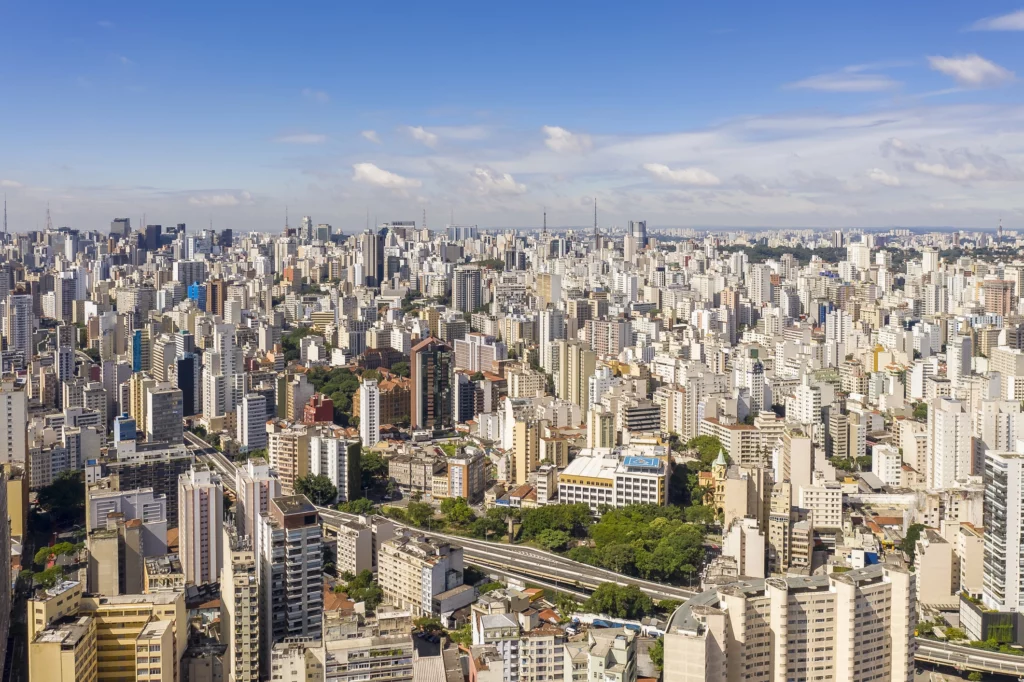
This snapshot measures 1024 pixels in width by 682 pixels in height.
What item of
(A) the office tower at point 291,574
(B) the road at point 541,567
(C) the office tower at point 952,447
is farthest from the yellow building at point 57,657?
(C) the office tower at point 952,447

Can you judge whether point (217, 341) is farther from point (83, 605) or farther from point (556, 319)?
point (83, 605)

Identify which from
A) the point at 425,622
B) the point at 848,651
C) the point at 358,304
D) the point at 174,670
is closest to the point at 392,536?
the point at 425,622

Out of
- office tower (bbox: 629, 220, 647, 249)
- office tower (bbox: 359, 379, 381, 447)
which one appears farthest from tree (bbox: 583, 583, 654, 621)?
office tower (bbox: 629, 220, 647, 249)

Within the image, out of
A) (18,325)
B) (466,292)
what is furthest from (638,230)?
(18,325)

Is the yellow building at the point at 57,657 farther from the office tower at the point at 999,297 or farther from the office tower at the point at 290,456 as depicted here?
the office tower at the point at 999,297

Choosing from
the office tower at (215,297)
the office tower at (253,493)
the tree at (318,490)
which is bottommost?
the tree at (318,490)

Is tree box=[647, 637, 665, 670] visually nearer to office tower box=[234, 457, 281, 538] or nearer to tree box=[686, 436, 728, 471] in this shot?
office tower box=[234, 457, 281, 538]
